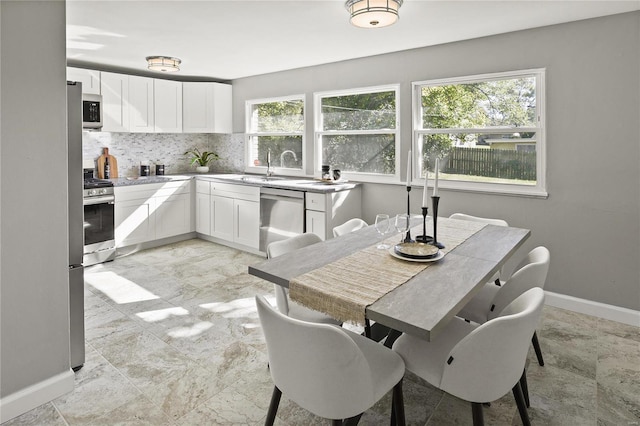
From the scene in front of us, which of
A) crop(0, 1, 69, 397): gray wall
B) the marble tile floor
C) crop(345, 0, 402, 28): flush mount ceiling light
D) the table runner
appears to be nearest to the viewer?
the table runner

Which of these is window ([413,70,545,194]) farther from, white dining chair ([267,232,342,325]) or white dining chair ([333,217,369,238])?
white dining chair ([267,232,342,325])

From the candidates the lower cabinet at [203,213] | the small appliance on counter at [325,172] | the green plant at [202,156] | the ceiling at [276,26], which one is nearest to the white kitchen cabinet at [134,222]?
the lower cabinet at [203,213]

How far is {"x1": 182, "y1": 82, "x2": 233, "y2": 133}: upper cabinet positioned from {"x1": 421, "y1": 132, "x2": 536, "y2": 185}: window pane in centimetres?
327

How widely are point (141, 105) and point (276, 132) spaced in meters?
1.86

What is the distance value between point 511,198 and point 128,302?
365 centimetres

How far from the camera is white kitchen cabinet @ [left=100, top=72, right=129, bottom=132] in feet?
16.5

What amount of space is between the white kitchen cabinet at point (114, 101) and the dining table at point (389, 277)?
4.01 m

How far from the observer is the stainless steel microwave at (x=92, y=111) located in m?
4.70

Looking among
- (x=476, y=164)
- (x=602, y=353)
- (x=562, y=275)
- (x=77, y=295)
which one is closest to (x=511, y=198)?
(x=476, y=164)

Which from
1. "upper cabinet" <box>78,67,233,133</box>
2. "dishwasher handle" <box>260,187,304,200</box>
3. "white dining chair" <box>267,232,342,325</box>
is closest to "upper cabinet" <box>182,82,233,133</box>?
"upper cabinet" <box>78,67,233,133</box>

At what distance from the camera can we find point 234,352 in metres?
2.71

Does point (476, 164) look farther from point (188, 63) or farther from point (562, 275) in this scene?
point (188, 63)

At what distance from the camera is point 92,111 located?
476cm

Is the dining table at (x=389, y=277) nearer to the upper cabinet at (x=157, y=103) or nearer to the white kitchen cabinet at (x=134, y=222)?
the white kitchen cabinet at (x=134, y=222)
